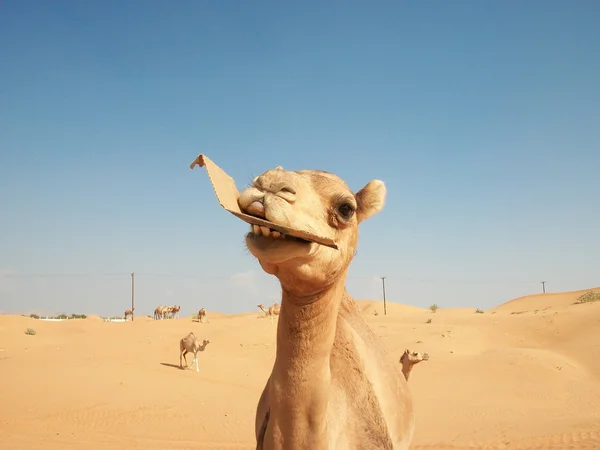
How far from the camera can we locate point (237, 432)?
39.2ft

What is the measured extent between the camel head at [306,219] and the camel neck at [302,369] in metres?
0.10

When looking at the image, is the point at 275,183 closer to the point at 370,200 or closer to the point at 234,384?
the point at 370,200

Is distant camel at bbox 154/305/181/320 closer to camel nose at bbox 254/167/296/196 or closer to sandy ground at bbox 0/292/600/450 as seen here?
sandy ground at bbox 0/292/600/450

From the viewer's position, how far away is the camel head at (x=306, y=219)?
222 cm

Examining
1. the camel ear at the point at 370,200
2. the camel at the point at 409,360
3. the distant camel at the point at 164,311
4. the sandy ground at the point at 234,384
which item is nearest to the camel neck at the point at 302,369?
the camel ear at the point at 370,200

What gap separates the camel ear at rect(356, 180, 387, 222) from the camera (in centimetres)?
304

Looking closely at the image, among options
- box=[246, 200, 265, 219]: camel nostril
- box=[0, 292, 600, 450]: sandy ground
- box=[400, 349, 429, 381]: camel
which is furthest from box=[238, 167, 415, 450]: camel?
box=[0, 292, 600, 450]: sandy ground

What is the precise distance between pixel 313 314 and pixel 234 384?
1602cm

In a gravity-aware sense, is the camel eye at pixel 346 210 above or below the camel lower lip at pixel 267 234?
above

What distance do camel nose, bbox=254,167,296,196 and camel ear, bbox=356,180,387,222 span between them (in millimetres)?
797

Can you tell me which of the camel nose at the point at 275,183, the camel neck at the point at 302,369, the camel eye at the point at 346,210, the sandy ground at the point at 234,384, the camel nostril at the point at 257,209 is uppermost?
the camel nose at the point at 275,183

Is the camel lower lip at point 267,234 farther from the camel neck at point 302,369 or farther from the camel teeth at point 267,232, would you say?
the camel neck at point 302,369

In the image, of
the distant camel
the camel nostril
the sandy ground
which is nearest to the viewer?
the camel nostril

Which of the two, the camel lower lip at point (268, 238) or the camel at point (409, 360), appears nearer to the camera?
the camel lower lip at point (268, 238)
